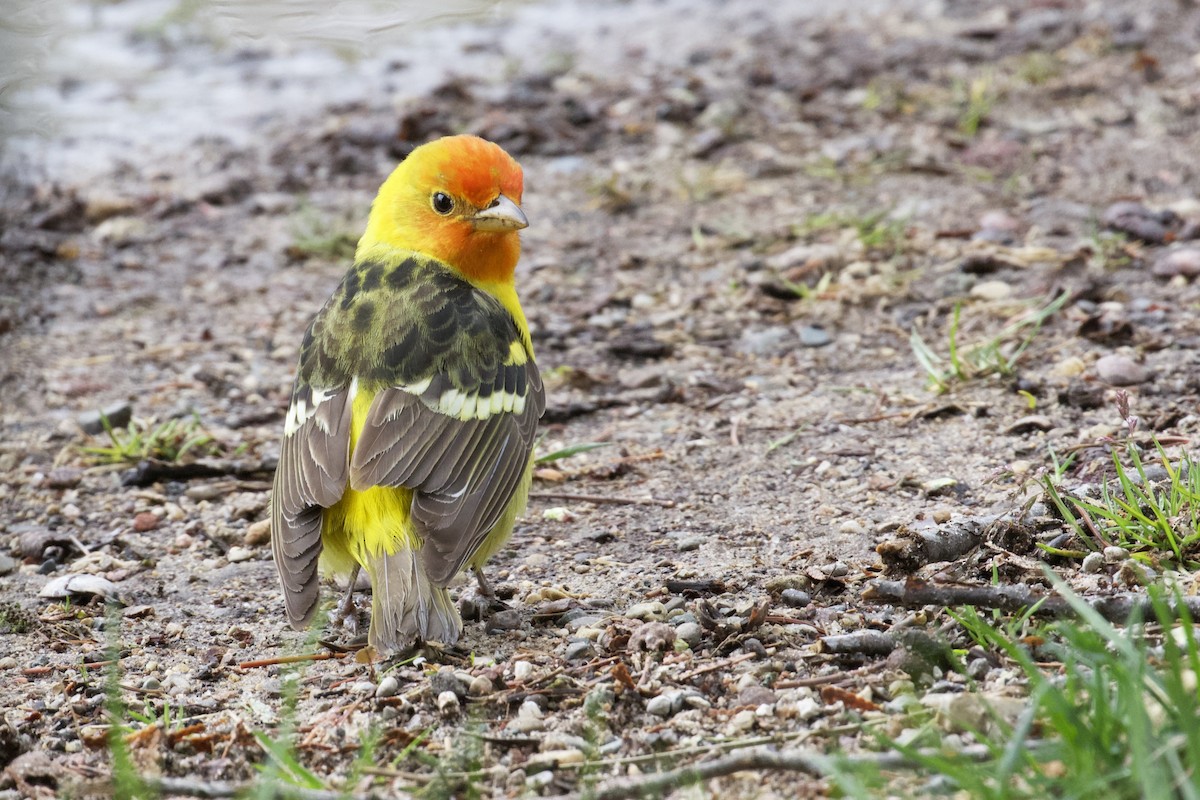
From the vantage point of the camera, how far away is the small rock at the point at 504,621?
398cm

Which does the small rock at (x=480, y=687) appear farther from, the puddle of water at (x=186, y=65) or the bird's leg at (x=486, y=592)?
the puddle of water at (x=186, y=65)

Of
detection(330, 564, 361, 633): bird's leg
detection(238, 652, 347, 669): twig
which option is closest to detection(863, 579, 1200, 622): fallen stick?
detection(238, 652, 347, 669): twig

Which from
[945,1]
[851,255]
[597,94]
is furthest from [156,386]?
[945,1]

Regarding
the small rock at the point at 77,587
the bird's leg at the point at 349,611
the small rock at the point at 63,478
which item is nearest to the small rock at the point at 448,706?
the bird's leg at the point at 349,611

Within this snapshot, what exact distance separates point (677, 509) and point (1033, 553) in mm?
1415

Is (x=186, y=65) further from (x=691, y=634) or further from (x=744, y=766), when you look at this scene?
(x=744, y=766)

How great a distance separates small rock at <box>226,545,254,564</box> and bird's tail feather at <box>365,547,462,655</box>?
988 mm

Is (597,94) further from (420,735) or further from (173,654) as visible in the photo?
(420,735)

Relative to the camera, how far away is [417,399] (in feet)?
13.9

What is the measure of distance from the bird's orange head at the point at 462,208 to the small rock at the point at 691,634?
1767mm

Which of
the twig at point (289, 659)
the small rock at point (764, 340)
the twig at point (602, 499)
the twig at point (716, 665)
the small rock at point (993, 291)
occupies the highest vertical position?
the small rock at point (993, 291)

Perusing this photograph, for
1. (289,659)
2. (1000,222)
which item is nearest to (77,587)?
(289,659)

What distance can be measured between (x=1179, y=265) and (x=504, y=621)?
3664 millimetres

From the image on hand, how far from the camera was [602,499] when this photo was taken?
16.3ft
